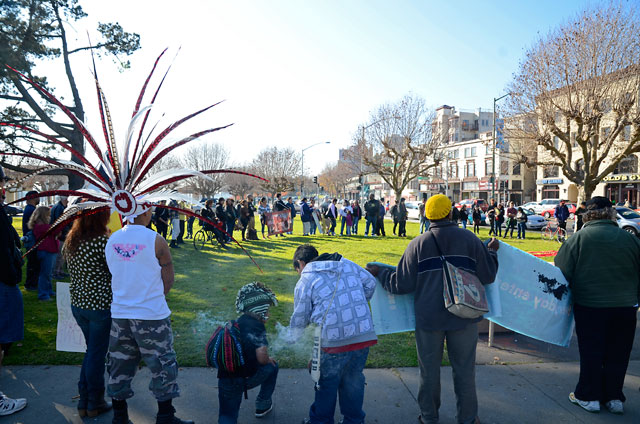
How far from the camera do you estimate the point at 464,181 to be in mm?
→ 62844

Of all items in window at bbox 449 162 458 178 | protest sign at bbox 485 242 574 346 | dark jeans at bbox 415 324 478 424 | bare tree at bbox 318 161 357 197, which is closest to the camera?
dark jeans at bbox 415 324 478 424

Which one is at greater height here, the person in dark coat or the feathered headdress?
the feathered headdress

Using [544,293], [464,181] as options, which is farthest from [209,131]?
[464,181]

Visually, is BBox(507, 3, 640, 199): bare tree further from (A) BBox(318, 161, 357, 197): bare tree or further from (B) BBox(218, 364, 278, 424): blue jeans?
(A) BBox(318, 161, 357, 197): bare tree

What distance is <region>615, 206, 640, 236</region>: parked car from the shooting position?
18033mm

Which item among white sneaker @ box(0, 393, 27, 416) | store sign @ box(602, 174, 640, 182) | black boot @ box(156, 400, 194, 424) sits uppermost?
store sign @ box(602, 174, 640, 182)

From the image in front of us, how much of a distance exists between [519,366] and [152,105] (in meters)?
4.65

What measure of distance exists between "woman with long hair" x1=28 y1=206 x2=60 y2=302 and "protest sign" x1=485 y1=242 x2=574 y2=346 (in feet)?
22.9

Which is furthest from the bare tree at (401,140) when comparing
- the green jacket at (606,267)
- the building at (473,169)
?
the green jacket at (606,267)

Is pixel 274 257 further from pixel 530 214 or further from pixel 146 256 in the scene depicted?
pixel 530 214

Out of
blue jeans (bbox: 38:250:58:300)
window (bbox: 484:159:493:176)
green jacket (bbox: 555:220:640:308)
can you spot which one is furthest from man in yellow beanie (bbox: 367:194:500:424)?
window (bbox: 484:159:493:176)

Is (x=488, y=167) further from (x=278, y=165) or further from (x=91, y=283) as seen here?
(x=91, y=283)

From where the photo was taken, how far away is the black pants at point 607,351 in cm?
357

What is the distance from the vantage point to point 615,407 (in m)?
3.52
